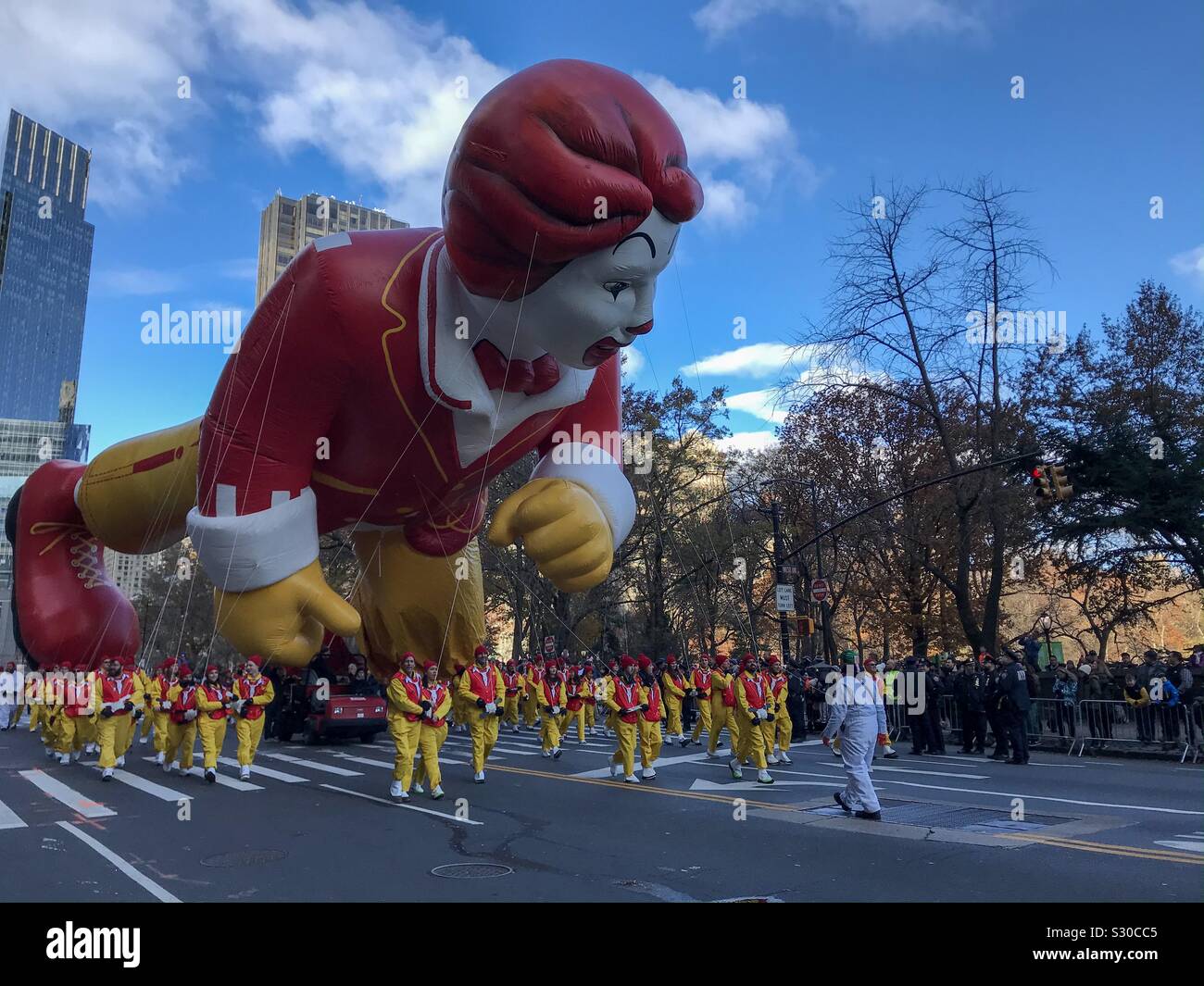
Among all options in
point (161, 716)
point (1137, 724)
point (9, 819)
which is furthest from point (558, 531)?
point (1137, 724)

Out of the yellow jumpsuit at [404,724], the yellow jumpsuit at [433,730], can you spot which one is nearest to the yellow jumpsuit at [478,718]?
the yellow jumpsuit at [433,730]

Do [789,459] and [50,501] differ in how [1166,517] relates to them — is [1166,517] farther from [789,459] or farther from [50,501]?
[50,501]

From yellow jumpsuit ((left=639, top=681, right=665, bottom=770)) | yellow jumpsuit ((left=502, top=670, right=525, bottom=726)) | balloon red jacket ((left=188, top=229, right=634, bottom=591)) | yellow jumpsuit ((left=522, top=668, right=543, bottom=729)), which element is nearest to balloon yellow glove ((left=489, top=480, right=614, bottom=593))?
balloon red jacket ((left=188, top=229, right=634, bottom=591))

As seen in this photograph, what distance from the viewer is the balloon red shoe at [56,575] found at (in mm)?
9859

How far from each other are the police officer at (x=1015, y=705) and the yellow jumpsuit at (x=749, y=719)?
3.98 meters

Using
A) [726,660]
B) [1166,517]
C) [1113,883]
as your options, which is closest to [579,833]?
[1113,883]

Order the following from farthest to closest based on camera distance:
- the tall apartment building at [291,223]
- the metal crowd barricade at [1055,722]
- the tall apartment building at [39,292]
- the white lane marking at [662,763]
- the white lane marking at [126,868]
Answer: the tall apartment building at [39,292] < the tall apartment building at [291,223] < the metal crowd barricade at [1055,722] < the white lane marking at [662,763] < the white lane marking at [126,868]

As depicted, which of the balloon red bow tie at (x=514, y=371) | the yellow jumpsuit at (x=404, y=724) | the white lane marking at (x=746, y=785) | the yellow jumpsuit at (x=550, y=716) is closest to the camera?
the balloon red bow tie at (x=514, y=371)

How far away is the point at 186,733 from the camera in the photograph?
1254 cm

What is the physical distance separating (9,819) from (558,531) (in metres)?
6.75

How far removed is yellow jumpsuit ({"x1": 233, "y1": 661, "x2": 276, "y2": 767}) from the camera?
12039mm

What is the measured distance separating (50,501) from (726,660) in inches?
364

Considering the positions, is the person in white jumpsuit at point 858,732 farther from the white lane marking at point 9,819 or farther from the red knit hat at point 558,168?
the white lane marking at point 9,819

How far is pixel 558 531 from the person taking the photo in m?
6.35
